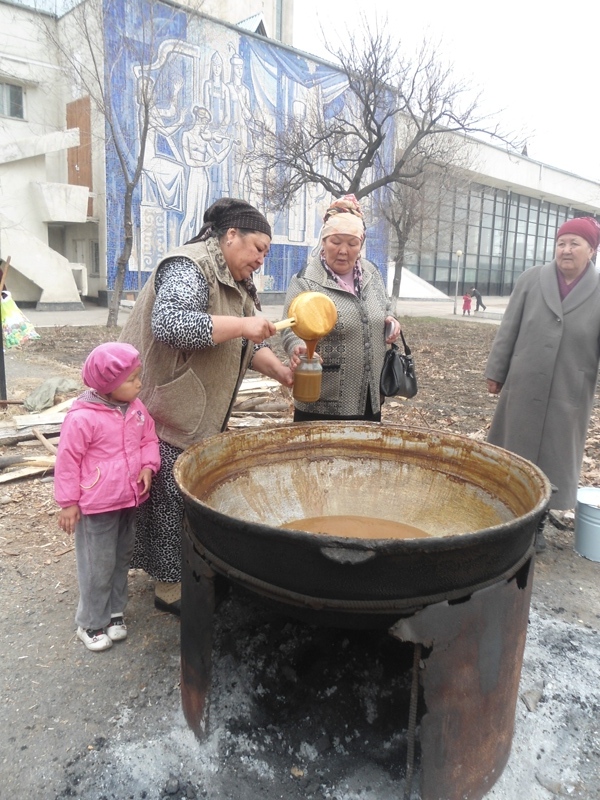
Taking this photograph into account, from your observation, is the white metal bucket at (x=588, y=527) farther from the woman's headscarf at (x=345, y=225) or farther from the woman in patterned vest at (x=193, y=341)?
the woman in patterned vest at (x=193, y=341)

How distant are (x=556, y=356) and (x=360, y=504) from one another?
1871 millimetres

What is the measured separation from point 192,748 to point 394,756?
76 cm

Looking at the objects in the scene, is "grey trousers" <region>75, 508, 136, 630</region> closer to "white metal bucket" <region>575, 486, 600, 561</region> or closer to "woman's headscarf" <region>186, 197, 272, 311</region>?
"woman's headscarf" <region>186, 197, 272, 311</region>

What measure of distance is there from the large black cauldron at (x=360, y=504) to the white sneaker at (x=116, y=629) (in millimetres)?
887

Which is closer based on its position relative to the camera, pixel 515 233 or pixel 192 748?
pixel 192 748

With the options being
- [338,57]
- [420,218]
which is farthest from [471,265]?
[338,57]

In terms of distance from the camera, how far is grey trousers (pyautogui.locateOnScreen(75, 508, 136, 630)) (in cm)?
266

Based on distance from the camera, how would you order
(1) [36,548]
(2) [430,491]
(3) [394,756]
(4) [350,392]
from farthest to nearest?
(1) [36,548] → (4) [350,392] → (2) [430,491] → (3) [394,756]

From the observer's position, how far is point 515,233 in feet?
156

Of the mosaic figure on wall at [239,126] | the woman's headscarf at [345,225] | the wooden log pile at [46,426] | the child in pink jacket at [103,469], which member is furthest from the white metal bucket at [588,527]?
the mosaic figure on wall at [239,126]

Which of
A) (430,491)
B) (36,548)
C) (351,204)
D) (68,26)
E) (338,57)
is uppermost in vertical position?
(68,26)

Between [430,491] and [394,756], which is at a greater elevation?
[430,491]

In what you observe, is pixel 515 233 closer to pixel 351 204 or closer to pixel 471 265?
pixel 471 265

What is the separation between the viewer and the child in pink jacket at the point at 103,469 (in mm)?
2490
